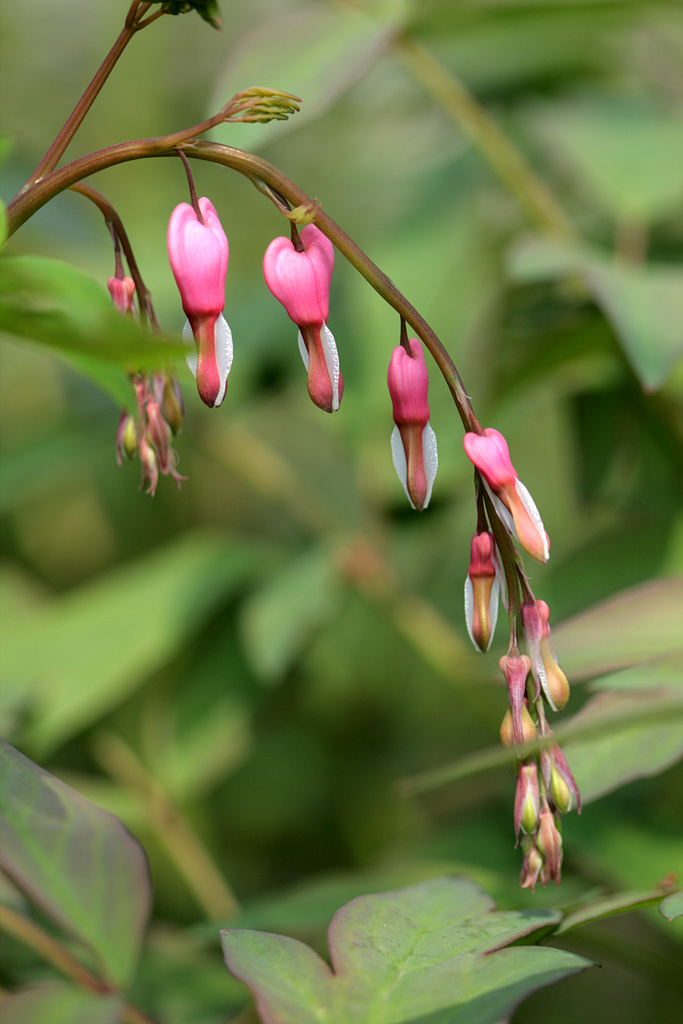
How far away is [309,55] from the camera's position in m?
0.74

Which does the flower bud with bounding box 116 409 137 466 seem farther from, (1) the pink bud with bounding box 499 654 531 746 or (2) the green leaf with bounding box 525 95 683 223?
(2) the green leaf with bounding box 525 95 683 223

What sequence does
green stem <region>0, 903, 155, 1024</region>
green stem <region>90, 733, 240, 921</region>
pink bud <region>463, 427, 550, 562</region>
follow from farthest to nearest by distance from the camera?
green stem <region>90, 733, 240, 921</region>, green stem <region>0, 903, 155, 1024</region>, pink bud <region>463, 427, 550, 562</region>

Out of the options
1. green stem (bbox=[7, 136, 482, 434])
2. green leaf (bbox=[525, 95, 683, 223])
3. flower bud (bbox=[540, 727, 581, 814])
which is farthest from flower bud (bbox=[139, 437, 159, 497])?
green leaf (bbox=[525, 95, 683, 223])

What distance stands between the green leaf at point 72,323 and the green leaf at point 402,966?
9.6 inches

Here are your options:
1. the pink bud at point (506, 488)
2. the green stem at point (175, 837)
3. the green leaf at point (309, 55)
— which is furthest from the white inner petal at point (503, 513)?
the green stem at point (175, 837)

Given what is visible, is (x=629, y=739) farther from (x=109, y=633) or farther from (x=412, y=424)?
(x=109, y=633)

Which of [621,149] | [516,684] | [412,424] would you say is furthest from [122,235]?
[621,149]

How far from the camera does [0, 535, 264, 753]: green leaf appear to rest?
88cm

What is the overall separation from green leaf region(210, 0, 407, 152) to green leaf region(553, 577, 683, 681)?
366 millimetres

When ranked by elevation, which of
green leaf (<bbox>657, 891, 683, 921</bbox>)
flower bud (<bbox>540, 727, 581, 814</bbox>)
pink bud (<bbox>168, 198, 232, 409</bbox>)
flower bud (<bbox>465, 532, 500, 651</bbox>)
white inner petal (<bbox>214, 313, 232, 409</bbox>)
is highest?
pink bud (<bbox>168, 198, 232, 409</bbox>)

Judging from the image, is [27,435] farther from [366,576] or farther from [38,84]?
[38,84]

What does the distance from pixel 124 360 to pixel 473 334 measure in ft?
3.07

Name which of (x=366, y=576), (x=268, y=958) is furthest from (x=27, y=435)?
(x=268, y=958)

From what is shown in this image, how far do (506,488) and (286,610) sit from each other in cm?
45
